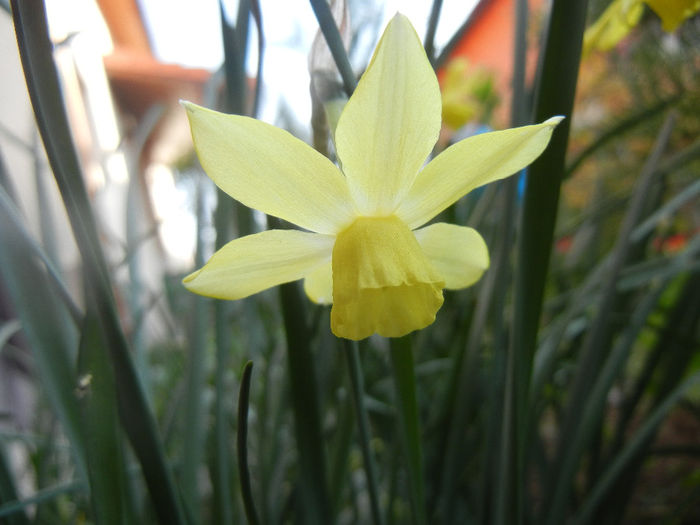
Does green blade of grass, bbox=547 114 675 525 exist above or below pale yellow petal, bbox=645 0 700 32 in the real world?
below

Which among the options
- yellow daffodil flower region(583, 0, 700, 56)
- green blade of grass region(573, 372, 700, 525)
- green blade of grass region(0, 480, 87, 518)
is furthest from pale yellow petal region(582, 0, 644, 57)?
green blade of grass region(0, 480, 87, 518)

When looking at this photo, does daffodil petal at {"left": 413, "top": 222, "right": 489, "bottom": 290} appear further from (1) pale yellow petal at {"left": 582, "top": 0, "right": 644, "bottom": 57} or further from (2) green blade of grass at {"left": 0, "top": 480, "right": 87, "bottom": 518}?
(2) green blade of grass at {"left": 0, "top": 480, "right": 87, "bottom": 518}

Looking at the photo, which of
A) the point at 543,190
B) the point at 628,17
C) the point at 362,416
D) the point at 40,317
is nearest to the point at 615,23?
the point at 628,17

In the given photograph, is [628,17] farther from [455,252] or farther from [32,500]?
[32,500]

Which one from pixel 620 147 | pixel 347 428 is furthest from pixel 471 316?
pixel 620 147

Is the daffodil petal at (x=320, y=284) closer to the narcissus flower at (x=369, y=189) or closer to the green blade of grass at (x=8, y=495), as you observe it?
the narcissus flower at (x=369, y=189)

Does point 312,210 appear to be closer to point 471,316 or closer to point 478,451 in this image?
point 471,316

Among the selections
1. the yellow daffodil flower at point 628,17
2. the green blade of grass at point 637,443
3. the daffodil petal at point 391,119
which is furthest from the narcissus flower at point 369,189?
the green blade of grass at point 637,443
